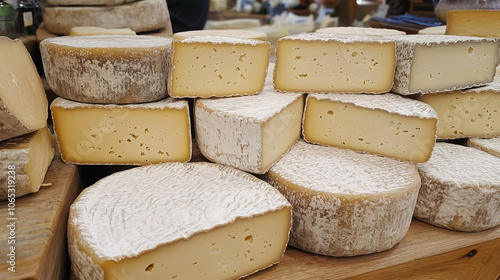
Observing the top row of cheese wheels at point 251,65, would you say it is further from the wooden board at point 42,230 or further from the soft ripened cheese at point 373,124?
the wooden board at point 42,230

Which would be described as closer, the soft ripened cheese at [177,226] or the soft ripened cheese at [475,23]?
the soft ripened cheese at [177,226]

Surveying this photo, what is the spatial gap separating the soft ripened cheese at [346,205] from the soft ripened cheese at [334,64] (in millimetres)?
412

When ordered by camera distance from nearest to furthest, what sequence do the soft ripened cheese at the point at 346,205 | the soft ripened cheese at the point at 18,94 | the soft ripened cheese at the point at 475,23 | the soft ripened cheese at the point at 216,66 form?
the soft ripened cheese at the point at 18,94 → the soft ripened cheese at the point at 346,205 → the soft ripened cheese at the point at 216,66 → the soft ripened cheese at the point at 475,23

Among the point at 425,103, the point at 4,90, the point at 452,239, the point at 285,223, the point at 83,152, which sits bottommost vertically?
the point at 452,239

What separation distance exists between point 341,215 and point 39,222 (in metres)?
0.95

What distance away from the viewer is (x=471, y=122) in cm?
192

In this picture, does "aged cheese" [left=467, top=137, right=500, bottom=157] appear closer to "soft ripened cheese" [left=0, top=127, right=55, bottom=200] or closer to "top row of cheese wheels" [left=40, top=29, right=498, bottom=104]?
"top row of cheese wheels" [left=40, top=29, right=498, bottom=104]

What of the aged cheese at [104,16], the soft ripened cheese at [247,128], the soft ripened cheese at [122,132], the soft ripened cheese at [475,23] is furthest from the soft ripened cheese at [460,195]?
the aged cheese at [104,16]

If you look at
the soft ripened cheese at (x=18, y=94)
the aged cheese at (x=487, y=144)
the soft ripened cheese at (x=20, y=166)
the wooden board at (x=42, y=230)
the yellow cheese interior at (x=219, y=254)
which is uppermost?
the soft ripened cheese at (x=18, y=94)

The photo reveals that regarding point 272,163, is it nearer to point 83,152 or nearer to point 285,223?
point 285,223

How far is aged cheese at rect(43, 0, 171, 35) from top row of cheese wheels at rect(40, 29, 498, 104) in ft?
2.29

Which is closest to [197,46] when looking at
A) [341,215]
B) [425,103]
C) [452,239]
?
[341,215]

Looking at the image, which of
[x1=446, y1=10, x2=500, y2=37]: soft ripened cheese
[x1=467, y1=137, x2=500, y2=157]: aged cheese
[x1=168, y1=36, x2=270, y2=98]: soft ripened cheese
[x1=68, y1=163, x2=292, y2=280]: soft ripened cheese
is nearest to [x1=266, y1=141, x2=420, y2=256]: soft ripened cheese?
[x1=68, y1=163, x2=292, y2=280]: soft ripened cheese

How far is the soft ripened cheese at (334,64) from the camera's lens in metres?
1.75
